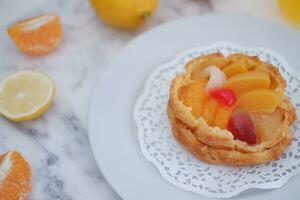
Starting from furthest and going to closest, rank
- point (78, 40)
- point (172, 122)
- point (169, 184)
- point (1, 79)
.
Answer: point (78, 40), point (1, 79), point (172, 122), point (169, 184)

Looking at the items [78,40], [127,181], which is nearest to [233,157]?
[127,181]

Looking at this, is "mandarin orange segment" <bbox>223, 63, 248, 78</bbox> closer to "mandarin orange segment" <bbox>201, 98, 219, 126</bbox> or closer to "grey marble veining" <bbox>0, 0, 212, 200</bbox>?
"mandarin orange segment" <bbox>201, 98, 219, 126</bbox>

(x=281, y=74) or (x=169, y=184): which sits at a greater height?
(x=281, y=74)

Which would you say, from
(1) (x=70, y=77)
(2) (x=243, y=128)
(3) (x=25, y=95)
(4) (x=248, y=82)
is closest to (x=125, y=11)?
(1) (x=70, y=77)

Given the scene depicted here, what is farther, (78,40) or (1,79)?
(78,40)

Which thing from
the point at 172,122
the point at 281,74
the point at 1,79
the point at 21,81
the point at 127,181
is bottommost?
the point at 1,79

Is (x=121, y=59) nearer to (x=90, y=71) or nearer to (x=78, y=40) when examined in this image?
(x=90, y=71)

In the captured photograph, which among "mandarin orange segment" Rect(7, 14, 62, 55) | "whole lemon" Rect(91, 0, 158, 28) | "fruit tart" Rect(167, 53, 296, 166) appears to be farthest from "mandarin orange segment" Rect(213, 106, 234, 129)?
"mandarin orange segment" Rect(7, 14, 62, 55)

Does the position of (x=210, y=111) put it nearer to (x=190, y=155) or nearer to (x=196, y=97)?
(x=196, y=97)
